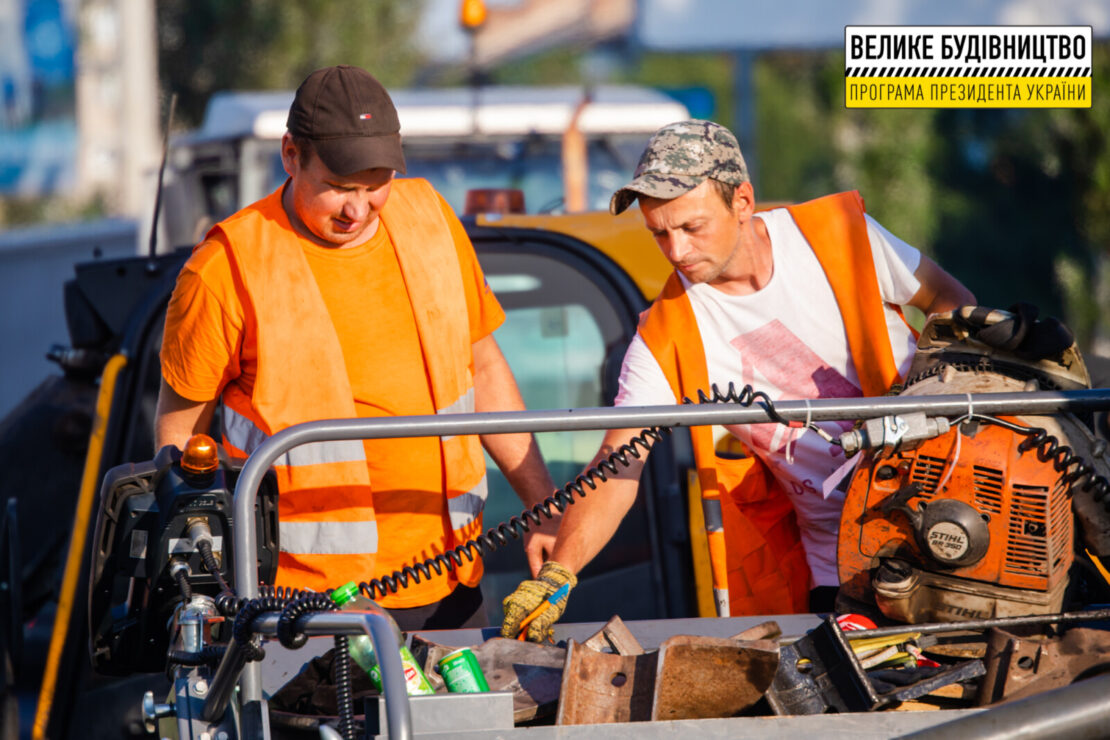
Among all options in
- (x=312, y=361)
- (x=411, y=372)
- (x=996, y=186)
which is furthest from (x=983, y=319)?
(x=996, y=186)

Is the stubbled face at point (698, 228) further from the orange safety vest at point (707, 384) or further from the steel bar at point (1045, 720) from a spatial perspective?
the steel bar at point (1045, 720)

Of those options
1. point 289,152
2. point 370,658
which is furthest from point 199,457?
point 289,152

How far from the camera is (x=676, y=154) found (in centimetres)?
309

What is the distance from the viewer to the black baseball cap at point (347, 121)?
2871 mm

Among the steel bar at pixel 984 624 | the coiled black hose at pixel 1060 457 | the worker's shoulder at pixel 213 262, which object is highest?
the worker's shoulder at pixel 213 262

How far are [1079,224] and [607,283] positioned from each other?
11.3 meters

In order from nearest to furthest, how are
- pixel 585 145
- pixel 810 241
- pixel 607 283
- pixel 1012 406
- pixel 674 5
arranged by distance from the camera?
pixel 1012 406
pixel 810 241
pixel 607 283
pixel 585 145
pixel 674 5

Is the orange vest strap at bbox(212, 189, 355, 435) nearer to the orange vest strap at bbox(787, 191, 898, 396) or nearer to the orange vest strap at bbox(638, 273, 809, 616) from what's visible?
the orange vest strap at bbox(638, 273, 809, 616)

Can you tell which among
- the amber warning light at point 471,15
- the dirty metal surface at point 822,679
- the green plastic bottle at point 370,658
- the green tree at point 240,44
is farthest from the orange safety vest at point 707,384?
the green tree at point 240,44

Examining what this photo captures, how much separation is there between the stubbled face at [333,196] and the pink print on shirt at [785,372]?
36.3 inches

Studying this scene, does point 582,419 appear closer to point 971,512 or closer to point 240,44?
point 971,512

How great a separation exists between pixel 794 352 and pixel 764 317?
0.11m

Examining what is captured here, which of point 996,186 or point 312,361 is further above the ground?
point 996,186

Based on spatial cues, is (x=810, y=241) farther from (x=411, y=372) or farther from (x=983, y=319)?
(x=411, y=372)
